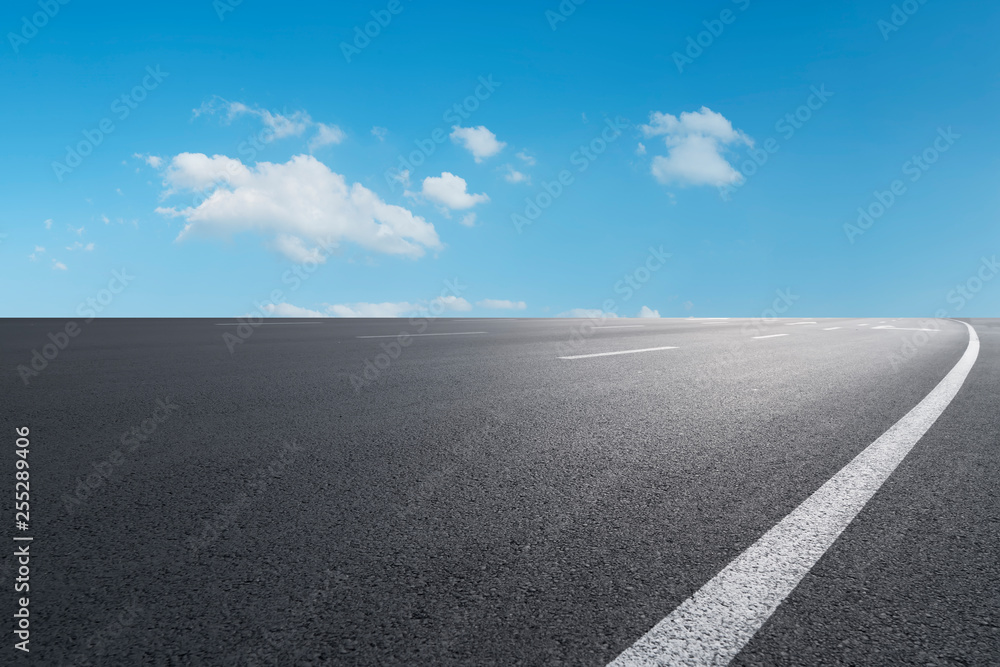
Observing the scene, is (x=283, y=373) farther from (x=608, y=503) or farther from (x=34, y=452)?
(x=608, y=503)

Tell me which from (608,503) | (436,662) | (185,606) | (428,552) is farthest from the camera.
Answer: (608,503)

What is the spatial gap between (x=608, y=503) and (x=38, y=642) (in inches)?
71.2

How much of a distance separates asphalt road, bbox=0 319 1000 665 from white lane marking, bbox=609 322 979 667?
0.14ft

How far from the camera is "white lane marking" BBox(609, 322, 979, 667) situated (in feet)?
4.60

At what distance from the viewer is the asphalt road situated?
1479mm

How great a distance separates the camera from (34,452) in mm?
3215

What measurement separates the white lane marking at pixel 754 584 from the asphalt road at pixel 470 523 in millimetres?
42

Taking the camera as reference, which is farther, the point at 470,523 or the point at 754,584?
the point at 470,523

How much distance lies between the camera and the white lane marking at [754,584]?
1.40 metres

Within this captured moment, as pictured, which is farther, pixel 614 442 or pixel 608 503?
pixel 614 442

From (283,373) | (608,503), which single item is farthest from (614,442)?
(283,373)

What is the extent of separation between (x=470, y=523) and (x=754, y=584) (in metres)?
0.95

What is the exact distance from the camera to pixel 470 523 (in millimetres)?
2184

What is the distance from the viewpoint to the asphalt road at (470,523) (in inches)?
58.2
